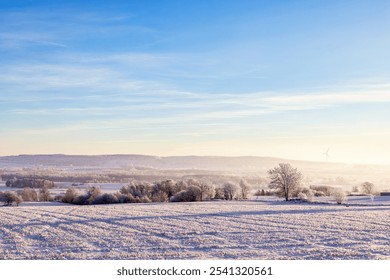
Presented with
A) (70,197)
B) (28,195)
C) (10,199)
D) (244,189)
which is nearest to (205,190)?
(244,189)

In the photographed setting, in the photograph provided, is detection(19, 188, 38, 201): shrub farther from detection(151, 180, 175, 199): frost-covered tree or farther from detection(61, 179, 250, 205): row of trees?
detection(151, 180, 175, 199): frost-covered tree

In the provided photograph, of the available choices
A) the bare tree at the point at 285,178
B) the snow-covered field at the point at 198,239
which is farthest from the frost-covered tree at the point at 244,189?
the snow-covered field at the point at 198,239

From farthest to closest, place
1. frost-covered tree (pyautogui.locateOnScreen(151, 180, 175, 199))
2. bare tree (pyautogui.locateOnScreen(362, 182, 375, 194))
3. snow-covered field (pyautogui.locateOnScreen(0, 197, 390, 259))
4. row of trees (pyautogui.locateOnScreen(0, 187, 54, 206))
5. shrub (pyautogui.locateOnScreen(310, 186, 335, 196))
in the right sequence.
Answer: bare tree (pyautogui.locateOnScreen(362, 182, 375, 194)) < shrub (pyautogui.locateOnScreen(310, 186, 335, 196)) < frost-covered tree (pyautogui.locateOnScreen(151, 180, 175, 199)) < row of trees (pyautogui.locateOnScreen(0, 187, 54, 206)) < snow-covered field (pyautogui.locateOnScreen(0, 197, 390, 259))

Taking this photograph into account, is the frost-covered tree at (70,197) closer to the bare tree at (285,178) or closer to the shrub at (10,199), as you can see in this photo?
the shrub at (10,199)

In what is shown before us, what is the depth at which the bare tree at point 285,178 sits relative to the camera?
84375mm

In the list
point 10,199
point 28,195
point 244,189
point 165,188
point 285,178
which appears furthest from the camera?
point 165,188

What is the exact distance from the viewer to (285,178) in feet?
280

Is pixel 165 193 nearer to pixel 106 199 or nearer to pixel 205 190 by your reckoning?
pixel 205 190

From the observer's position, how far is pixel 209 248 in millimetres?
24328

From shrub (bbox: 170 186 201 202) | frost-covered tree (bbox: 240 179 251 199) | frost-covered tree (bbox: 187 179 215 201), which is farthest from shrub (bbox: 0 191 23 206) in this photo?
frost-covered tree (bbox: 240 179 251 199)

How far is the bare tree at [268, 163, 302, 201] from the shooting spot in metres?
84.4

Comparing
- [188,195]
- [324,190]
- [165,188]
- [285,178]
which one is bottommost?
[188,195]

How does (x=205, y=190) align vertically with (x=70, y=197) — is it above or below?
above

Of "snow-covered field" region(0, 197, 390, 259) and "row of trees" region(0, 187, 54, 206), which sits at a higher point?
"snow-covered field" region(0, 197, 390, 259)
